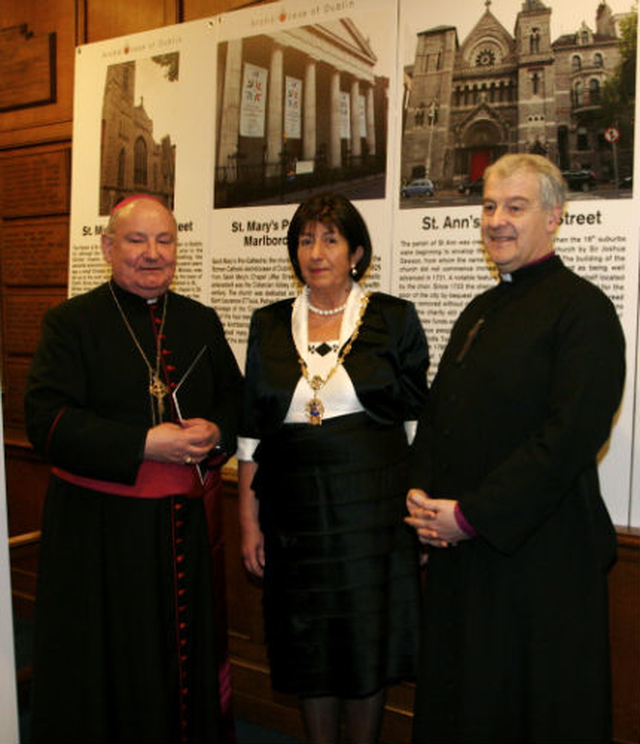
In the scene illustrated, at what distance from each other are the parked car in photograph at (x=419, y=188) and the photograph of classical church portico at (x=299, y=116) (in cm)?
11

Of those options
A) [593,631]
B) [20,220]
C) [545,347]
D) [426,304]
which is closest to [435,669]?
[593,631]

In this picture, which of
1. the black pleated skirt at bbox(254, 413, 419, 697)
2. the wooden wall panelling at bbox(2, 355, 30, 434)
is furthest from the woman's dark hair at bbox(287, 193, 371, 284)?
the wooden wall panelling at bbox(2, 355, 30, 434)

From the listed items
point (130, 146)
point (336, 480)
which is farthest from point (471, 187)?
point (130, 146)

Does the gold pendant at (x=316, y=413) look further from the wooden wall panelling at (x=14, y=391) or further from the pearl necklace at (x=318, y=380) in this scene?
Answer: the wooden wall panelling at (x=14, y=391)

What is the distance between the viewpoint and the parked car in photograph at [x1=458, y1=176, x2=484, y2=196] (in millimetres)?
2908

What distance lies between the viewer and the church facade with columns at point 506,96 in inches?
104

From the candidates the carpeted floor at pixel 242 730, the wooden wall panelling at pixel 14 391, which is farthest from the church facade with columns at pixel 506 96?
the wooden wall panelling at pixel 14 391

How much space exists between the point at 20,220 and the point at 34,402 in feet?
8.27

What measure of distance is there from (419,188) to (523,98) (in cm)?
50

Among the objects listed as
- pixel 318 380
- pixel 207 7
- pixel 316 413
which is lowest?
pixel 316 413

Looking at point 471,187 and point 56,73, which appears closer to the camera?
point 471,187

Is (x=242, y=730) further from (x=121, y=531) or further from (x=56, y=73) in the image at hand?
(x=56, y=73)

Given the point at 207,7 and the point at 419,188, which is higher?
the point at 207,7

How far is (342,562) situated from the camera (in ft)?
7.86
